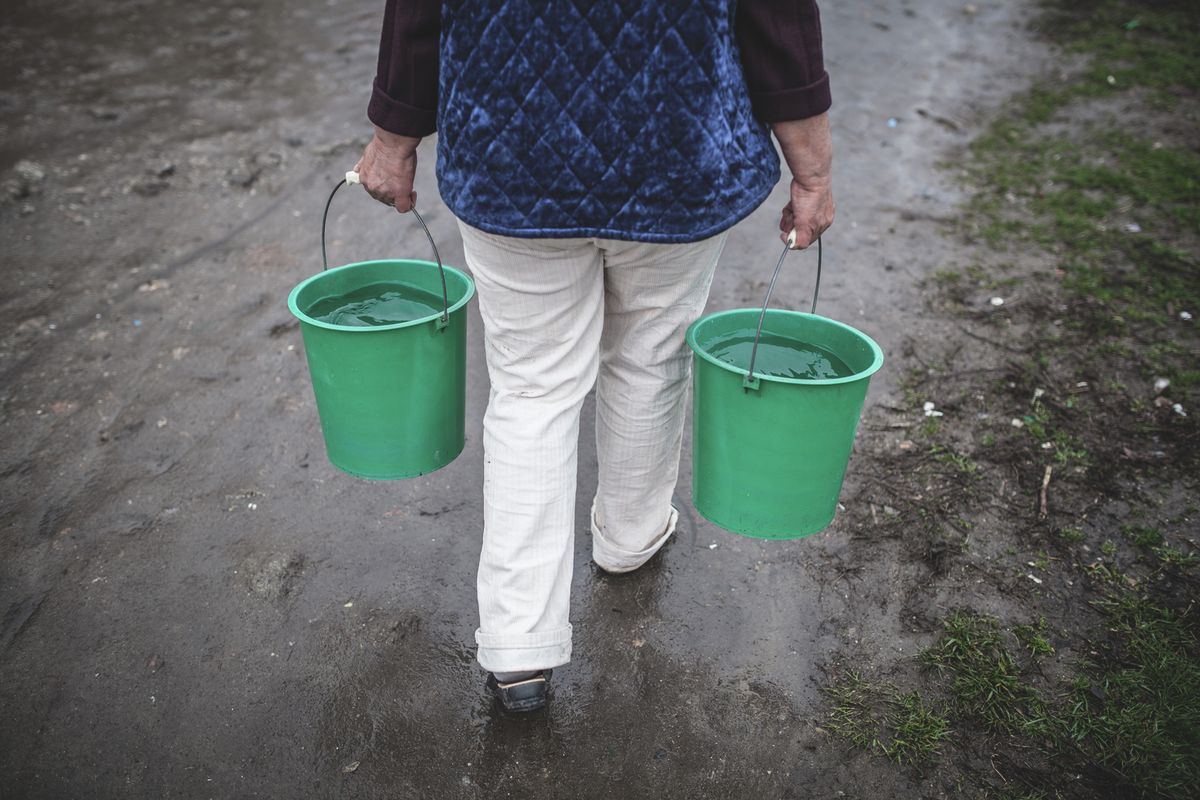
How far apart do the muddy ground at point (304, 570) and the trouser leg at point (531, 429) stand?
0.35 metres

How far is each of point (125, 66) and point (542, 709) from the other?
5.81 m

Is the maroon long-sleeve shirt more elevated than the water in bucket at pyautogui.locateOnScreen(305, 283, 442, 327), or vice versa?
the maroon long-sleeve shirt

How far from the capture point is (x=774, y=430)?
1825mm

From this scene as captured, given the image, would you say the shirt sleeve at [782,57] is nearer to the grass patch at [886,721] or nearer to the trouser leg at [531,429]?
the trouser leg at [531,429]

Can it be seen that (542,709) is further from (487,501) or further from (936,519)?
(936,519)

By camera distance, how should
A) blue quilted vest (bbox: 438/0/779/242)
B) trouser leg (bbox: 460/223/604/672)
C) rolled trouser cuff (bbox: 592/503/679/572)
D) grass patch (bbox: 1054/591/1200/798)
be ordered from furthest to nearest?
rolled trouser cuff (bbox: 592/503/679/572) → grass patch (bbox: 1054/591/1200/798) → trouser leg (bbox: 460/223/604/672) → blue quilted vest (bbox: 438/0/779/242)

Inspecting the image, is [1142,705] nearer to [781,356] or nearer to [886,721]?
[886,721]

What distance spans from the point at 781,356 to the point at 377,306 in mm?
1030

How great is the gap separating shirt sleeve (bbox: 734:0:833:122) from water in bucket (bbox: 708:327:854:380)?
0.57 metres

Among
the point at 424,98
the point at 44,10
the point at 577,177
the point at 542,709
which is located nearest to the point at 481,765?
the point at 542,709

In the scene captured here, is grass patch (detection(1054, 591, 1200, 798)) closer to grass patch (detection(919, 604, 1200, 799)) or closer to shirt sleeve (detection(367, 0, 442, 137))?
grass patch (detection(919, 604, 1200, 799))

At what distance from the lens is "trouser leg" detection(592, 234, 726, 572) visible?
1.75m

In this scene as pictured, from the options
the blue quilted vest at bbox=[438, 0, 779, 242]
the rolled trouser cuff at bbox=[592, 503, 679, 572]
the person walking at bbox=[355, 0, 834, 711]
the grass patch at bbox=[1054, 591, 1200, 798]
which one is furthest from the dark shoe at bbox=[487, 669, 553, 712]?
the grass patch at bbox=[1054, 591, 1200, 798]

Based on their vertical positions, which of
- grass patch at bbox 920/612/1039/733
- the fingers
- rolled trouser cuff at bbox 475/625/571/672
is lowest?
grass patch at bbox 920/612/1039/733
